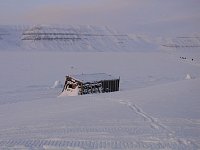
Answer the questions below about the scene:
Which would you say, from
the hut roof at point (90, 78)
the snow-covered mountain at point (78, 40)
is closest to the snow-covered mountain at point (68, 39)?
the snow-covered mountain at point (78, 40)

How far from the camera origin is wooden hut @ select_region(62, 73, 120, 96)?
75.7ft

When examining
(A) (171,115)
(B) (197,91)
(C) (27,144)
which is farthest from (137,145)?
(B) (197,91)

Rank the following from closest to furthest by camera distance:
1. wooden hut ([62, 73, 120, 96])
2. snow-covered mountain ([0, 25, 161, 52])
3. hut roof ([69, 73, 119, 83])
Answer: wooden hut ([62, 73, 120, 96]), hut roof ([69, 73, 119, 83]), snow-covered mountain ([0, 25, 161, 52])

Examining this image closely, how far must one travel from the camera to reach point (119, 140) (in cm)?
790

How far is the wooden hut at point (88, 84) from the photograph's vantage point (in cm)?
2308

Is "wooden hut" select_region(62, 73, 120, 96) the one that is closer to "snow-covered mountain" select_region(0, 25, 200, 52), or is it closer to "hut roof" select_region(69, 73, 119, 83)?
"hut roof" select_region(69, 73, 119, 83)

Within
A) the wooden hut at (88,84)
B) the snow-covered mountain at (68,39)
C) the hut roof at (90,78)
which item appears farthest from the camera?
the snow-covered mountain at (68,39)

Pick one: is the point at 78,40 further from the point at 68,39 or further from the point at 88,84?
the point at 88,84

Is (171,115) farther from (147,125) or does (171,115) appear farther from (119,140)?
(119,140)

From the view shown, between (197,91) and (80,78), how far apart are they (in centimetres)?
930

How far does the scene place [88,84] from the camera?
23297 millimetres

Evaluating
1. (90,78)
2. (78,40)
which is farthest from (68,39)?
(90,78)

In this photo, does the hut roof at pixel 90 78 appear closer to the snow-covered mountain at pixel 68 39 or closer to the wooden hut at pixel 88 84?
the wooden hut at pixel 88 84

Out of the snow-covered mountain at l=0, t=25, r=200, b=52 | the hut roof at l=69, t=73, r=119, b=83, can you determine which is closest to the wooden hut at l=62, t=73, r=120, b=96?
the hut roof at l=69, t=73, r=119, b=83
